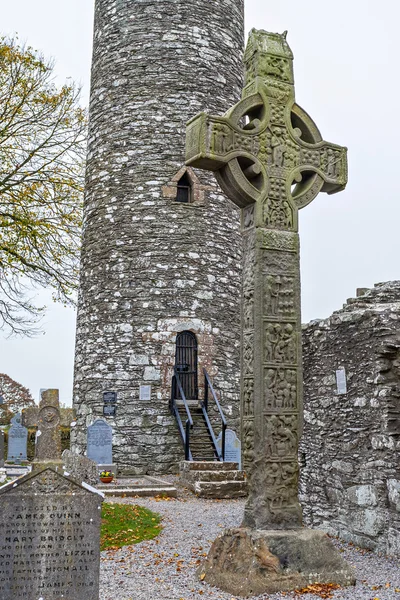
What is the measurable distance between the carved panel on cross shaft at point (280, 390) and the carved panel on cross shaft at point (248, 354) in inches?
6.0

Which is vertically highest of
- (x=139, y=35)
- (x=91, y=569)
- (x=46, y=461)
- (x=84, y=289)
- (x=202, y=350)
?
(x=139, y=35)

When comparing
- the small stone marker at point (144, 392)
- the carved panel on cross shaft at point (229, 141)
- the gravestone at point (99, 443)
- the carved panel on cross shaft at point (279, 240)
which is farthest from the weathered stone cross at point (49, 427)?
the small stone marker at point (144, 392)

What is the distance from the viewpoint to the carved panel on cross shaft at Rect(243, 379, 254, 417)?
5227 mm

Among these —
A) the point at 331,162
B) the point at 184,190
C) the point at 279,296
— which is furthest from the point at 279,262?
the point at 184,190

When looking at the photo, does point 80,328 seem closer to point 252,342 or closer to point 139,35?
point 139,35

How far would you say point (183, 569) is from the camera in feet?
18.2

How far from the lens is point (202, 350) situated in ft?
43.8

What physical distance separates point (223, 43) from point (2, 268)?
7.59m

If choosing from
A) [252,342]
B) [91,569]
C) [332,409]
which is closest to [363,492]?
[332,409]

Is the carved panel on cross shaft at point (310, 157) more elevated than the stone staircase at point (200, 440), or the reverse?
the carved panel on cross shaft at point (310, 157)

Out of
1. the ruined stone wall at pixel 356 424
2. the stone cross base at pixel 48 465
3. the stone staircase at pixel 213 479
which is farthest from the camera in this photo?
the stone staircase at pixel 213 479

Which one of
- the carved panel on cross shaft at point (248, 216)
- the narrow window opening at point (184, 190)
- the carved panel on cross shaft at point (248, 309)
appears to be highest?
the narrow window opening at point (184, 190)

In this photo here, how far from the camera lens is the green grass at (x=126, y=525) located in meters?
6.98

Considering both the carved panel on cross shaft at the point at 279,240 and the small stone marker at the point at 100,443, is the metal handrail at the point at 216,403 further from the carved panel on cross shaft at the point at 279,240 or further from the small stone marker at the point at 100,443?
the carved panel on cross shaft at the point at 279,240
